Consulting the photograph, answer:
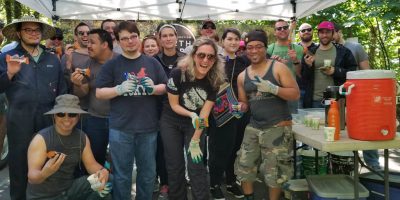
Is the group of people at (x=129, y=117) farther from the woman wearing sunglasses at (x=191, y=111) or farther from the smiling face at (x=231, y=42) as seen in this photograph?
the smiling face at (x=231, y=42)

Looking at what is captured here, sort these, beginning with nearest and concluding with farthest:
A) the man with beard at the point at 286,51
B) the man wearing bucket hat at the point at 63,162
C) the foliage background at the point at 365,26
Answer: the man wearing bucket hat at the point at 63,162
the man with beard at the point at 286,51
the foliage background at the point at 365,26

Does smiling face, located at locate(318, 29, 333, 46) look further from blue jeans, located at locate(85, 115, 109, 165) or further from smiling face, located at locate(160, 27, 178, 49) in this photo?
blue jeans, located at locate(85, 115, 109, 165)

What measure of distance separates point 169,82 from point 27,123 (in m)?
1.28

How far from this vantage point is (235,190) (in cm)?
421

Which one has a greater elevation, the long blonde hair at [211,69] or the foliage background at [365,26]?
the foliage background at [365,26]

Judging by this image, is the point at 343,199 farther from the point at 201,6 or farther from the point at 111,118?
the point at 201,6

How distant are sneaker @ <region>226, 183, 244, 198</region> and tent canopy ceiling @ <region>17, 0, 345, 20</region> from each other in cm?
487

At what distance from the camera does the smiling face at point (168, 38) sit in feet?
12.8

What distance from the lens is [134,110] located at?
3.20 metres

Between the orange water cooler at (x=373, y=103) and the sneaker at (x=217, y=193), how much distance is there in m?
1.75

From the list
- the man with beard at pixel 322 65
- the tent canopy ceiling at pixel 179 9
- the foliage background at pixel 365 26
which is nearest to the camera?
the man with beard at pixel 322 65

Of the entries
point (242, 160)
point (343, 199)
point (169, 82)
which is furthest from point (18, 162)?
point (343, 199)

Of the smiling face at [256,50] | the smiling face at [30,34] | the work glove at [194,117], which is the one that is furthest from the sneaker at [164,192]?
the smiling face at [30,34]

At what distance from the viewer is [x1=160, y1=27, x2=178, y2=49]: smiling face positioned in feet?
12.8
